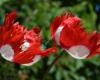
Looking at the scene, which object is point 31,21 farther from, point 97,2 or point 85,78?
point 97,2

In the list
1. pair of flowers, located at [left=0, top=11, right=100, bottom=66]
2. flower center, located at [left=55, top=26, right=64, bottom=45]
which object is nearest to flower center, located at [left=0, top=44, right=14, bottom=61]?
pair of flowers, located at [left=0, top=11, right=100, bottom=66]

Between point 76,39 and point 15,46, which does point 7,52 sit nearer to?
point 15,46

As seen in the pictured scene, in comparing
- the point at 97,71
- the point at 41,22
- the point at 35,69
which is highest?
the point at 41,22

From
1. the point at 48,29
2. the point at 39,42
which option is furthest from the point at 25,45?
the point at 48,29

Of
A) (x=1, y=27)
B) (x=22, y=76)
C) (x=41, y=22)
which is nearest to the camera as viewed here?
(x=1, y=27)

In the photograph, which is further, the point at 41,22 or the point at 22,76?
the point at 41,22

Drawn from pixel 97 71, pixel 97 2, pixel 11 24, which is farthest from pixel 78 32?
pixel 97 2

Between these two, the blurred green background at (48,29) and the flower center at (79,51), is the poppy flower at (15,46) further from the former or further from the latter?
the blurred green background at (48,29)
